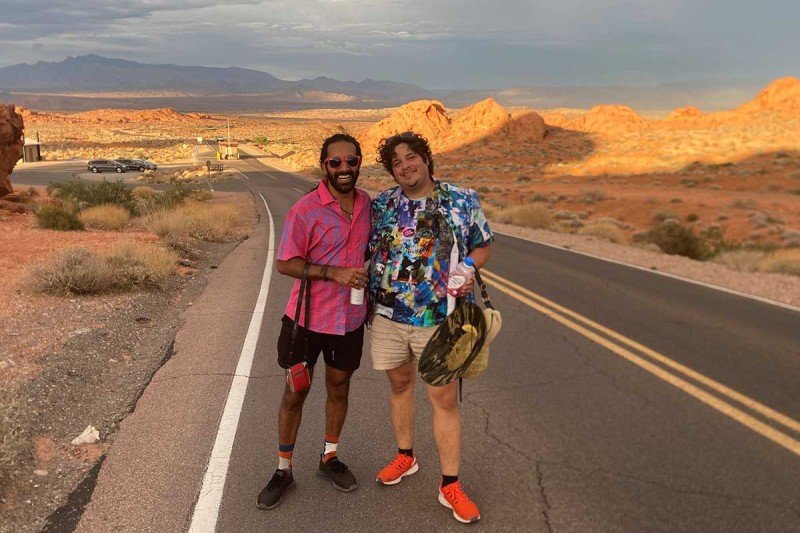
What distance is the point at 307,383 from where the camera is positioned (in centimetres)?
359

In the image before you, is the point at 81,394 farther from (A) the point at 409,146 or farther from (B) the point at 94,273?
(B) the point at 94,273

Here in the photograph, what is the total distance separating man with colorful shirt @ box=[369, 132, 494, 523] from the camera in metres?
3.31

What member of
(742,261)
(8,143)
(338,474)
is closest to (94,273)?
(338,474)

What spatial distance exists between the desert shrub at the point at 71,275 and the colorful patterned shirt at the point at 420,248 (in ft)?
22.2

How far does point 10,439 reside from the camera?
400cm

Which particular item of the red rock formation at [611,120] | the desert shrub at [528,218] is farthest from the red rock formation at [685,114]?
the desert shrub at [528,218]

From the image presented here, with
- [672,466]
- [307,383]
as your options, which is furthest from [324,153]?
[672,466]

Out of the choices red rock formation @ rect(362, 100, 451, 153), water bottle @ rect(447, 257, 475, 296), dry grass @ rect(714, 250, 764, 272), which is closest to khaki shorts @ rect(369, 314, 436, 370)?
water bottle @ rect(447, 257, 475, 296)

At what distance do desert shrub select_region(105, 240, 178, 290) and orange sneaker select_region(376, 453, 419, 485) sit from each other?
6.59 metres

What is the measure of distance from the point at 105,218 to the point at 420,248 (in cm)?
1678

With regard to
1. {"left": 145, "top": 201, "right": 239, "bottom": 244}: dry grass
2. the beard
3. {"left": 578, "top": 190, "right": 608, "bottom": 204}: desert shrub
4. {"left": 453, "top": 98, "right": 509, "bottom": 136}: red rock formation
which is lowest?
{"left": 578, "top": 190, "right": 608, "bottom": 204}: desert shrub

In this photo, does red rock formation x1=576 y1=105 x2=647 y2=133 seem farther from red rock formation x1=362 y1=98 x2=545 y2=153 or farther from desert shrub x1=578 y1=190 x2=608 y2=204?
desert shrub x1=578 y1=190 x2=608 y2=204

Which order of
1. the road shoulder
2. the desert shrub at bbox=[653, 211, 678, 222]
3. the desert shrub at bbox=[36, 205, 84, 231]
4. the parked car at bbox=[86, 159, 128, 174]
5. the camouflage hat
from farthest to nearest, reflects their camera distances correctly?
1. the parked car at bbox=[86, 159, 128, 174]
2. the desert shrub at bbox=[653, 211, 678, 222]
3. the desert shrub at bbox=[36, 205, 84, 231]
4. the road shoulder
5. the camouflage hat

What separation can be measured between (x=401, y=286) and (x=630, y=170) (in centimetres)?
4993
